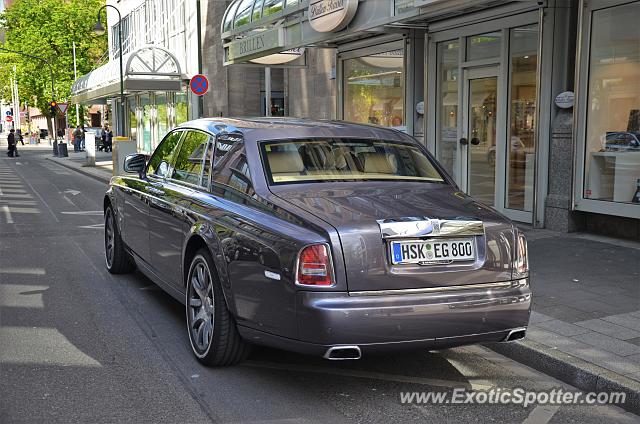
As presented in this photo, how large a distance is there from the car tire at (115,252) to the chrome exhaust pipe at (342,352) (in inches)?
157

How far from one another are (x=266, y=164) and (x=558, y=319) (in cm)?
269

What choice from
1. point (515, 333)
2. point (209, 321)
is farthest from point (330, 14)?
point (515, 333)

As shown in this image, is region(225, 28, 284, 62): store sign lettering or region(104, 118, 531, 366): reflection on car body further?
region(225, 28, 284, 62): store sign lettering

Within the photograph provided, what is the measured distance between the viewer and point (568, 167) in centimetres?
919

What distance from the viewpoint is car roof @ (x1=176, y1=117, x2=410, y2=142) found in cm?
489

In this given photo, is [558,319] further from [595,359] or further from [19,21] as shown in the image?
[19,21]

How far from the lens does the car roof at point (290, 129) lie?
489 centimetres

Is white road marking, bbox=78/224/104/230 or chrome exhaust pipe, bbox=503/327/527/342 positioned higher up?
chrome exhaust pipe, bbox=503/327/527/342

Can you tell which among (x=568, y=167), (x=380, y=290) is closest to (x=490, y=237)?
(x=380, y=290)

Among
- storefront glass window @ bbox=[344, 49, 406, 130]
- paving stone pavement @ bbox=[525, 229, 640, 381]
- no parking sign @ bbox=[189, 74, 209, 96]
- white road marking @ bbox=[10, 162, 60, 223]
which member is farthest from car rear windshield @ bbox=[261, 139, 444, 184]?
no parking sign @ bbox=[189, 74, 209, 96]

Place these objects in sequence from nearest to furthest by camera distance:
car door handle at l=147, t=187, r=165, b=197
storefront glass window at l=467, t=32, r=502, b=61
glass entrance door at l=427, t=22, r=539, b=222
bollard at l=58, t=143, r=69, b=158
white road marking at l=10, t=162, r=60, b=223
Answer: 1. car door handle at l=147, t=187, r=165, b=197
2. glass entrance door at l=427, t=22, r=539, b=222
3. storefront glass window at l=467, t=32, r=502, b=61
4. white road marking at l=10, t=162, r=60, b=223
5. bollard at l=58, t=143, r=69, b=158

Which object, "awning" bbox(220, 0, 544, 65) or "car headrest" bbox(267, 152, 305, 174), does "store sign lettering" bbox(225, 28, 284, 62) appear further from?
"car headrest" bbox(267, 152, 305, 174)

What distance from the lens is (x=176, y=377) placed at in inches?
173

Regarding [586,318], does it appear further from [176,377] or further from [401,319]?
[176,377]
